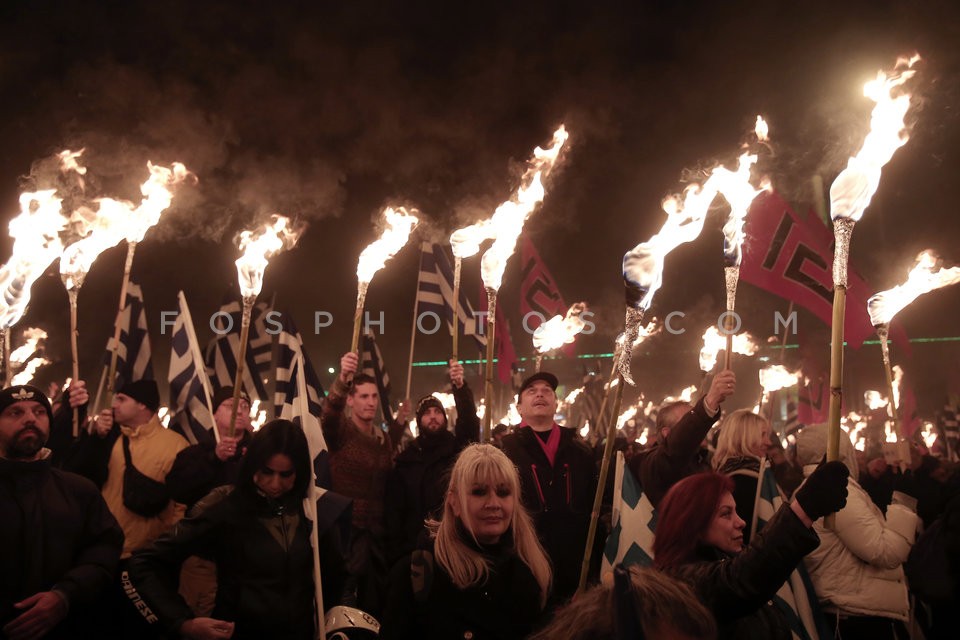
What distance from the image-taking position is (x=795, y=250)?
9508 millimetres

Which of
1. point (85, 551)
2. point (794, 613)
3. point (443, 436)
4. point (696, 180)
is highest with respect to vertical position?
point (696, 180)

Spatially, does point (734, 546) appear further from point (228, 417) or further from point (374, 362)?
point (374, 362)

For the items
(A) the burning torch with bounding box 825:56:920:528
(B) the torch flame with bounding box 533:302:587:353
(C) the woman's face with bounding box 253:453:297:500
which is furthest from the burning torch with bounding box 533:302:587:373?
(A) the burning torch with bounding box 825:56:920:528

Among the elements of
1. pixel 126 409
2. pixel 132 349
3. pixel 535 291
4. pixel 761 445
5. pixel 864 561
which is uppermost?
pixel 535 291

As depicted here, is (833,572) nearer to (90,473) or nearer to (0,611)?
(0,611)

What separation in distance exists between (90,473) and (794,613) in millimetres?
4930

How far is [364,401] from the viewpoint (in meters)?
6.81

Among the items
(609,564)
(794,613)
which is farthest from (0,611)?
(794,613)

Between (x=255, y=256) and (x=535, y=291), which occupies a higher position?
(x=535, y=291)

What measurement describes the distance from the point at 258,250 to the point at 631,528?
413cm

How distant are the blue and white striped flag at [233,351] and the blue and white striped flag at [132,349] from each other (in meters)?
1.94

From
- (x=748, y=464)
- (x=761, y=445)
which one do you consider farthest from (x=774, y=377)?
(x=748, y=464)

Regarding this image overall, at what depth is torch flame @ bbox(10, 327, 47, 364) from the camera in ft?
61.2

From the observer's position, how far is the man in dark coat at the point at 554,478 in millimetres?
5473
